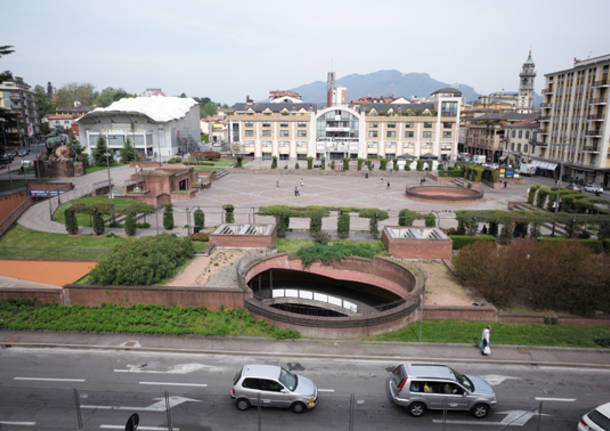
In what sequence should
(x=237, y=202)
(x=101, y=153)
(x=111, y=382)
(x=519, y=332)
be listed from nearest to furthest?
1. (x=111, y=382)
2. (x=519, y=332)
3. (x=237, y=202)
4. (x=101, y=153)

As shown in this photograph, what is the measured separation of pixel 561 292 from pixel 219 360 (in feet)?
58.4

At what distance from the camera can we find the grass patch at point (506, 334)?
19859 mm

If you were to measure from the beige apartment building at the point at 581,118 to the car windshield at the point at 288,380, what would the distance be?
5714 cm

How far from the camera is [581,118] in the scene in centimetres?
6756

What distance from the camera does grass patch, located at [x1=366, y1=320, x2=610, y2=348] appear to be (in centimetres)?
1986

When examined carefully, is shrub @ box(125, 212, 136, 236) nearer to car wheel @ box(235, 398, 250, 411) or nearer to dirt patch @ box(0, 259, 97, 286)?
dirt patch @ box(0, 259, 97, 286)

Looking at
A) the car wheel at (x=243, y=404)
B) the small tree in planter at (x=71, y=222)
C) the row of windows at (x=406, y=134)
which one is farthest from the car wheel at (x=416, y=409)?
the row of windows at (x=406, y=134)

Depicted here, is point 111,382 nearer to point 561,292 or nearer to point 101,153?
point 561,292

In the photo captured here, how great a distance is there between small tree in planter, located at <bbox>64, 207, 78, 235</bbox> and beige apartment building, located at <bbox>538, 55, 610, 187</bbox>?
5898 centimetres

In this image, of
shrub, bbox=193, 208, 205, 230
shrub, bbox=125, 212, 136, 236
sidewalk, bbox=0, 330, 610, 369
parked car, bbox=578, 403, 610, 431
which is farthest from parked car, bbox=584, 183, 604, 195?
shrub, bbox=125, 212, 136, 236

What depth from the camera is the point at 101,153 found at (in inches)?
2852

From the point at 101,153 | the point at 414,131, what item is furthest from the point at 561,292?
the point at 414,131

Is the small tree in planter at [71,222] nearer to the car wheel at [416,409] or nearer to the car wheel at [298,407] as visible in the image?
the car wheel at [298,407]

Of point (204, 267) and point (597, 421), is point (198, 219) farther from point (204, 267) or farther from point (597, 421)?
point (597, 421)
